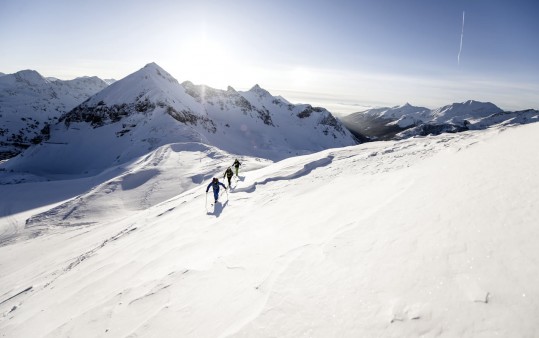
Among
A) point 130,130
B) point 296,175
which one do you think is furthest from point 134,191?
point 130,130

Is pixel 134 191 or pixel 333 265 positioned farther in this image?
pixel 134 191

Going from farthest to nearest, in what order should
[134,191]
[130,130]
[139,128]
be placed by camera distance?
[130,130]
[139,128]
[134,191]

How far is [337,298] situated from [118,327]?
365 centimetres

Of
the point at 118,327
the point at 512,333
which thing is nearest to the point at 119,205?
the point at 118,327

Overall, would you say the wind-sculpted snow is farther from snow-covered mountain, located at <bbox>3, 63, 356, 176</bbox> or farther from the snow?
snow-covered mountain, located at <bbox>3, 63, 356, 176</bbox>

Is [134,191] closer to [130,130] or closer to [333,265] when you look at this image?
[333,265]

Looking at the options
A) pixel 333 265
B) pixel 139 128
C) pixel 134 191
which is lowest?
pixel 134 191

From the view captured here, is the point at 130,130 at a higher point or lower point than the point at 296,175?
higher

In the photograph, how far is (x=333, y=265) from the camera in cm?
472

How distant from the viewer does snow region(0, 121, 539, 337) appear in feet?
11.3

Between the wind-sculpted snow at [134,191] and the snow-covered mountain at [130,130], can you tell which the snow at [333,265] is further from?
the snow-covered mountain at [130,130]

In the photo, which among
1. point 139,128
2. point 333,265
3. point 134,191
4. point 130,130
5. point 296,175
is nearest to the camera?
point 333,265

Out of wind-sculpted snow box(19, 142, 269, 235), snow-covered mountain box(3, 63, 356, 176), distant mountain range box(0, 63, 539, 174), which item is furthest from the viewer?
distant mountain range box(0, 63, 539, 174)

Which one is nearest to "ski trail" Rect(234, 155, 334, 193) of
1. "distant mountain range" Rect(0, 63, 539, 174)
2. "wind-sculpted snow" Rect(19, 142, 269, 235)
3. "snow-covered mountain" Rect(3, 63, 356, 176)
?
"wind-sculpted snow" Rect(19, 142, 269, 235)
